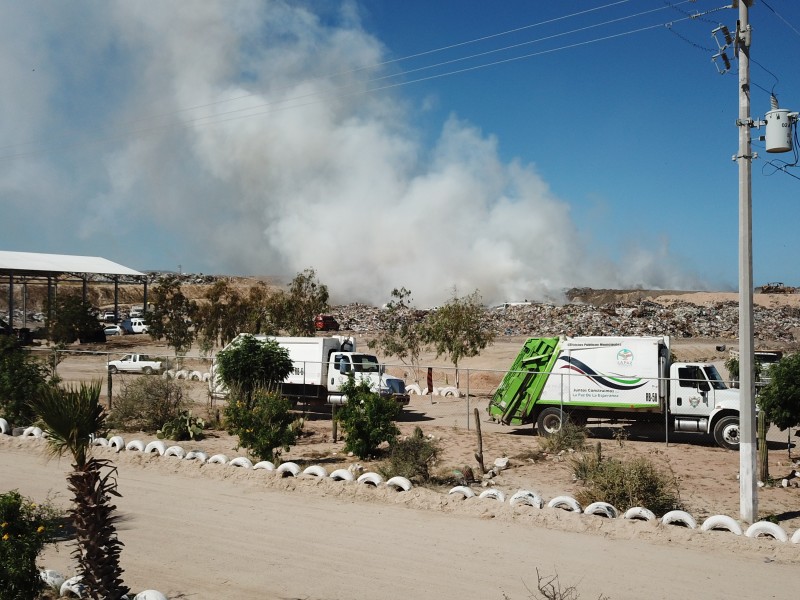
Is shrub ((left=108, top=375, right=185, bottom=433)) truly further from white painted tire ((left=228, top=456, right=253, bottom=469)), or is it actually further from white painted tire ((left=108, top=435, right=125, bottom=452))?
white painted tire ((left=228, top=456, right=253, bottom=469))

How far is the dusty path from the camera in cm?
952

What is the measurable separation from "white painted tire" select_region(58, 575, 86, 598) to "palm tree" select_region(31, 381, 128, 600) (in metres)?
1.15

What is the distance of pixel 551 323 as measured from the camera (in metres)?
68.6

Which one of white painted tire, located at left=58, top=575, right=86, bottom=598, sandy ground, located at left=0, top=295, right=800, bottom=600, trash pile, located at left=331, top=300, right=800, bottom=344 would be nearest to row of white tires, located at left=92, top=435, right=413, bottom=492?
sandy ground, located at left=0, top=295, right=800, bottom=600

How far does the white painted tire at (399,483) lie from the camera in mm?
14375

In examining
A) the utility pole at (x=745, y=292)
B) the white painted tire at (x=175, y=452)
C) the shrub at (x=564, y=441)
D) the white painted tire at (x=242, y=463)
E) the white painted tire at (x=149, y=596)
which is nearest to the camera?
the white painted tire at (x=149, y=596)

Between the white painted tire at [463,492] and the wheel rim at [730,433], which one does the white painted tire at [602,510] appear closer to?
the white painted tire at [463,492]

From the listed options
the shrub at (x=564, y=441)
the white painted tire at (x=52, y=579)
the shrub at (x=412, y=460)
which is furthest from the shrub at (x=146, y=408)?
the white painted tire at (x=52, y=579)

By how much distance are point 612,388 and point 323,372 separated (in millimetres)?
10700

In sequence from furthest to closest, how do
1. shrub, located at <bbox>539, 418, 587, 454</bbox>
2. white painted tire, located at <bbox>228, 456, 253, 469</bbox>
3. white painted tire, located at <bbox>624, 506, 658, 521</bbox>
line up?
shrub, located at <bbox>539, 418, 587, 454</bbox> < white painted tire, located at <bbox>228, 456, 253, 469</bbox> < white painted tire, located at <bbox>624, 506, 658, 521</bbox>

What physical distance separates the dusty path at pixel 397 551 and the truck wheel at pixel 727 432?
10.1 m

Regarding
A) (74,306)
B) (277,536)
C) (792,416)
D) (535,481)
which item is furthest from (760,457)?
(74,306)

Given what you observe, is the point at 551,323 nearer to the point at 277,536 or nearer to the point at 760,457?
the point at 760,457

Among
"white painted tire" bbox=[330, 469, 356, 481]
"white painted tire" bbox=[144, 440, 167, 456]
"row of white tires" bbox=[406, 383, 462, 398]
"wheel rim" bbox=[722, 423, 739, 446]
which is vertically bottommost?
"white painted tire" bbox=[330, 469, 356, 481]
